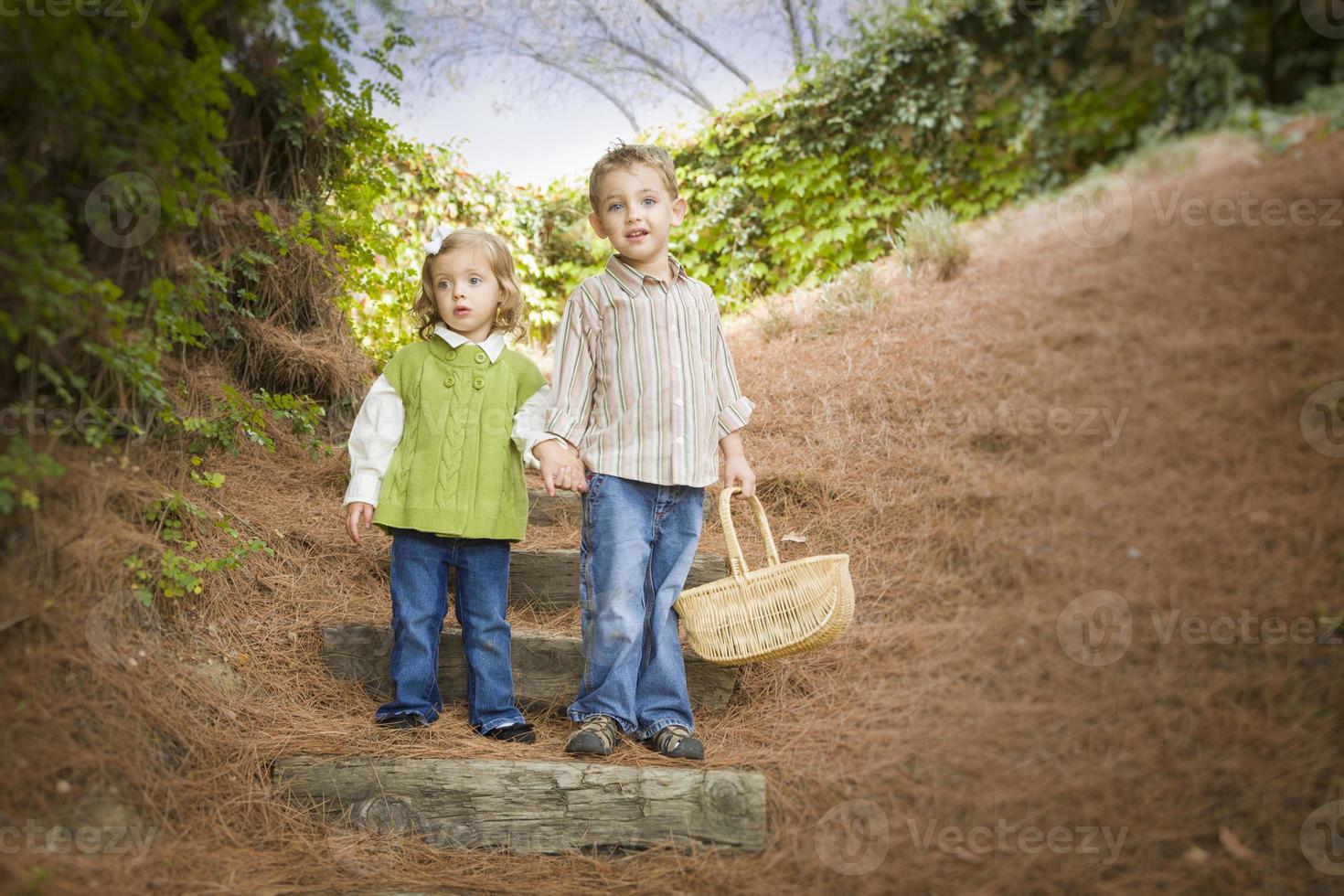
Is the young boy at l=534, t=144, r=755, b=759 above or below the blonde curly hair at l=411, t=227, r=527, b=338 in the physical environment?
below

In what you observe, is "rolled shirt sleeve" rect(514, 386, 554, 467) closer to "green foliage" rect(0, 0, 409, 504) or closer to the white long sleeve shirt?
the white long sleeve shirt

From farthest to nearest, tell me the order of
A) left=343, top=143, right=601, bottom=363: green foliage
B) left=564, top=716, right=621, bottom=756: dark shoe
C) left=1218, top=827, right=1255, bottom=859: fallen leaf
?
left=343, top=143, right=601, bottom=363: green foliage
left=564, top=716, right=621, bottom=756: dark shoe
left=1218, top=827, right=1255, bottom=859: fallen leaf

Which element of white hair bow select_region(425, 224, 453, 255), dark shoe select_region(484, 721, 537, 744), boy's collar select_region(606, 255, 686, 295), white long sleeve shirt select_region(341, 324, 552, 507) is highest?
white hair bow select_region(425, 224, 453, 255)

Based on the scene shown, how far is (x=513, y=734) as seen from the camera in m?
2.37

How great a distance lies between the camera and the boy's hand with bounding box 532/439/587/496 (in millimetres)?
2309

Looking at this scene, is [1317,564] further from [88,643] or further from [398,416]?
[88,643]

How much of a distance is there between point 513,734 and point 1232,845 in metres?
1.83

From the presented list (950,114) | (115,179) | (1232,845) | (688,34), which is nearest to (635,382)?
(115,179)

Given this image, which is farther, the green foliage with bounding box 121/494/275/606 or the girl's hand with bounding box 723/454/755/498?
the girl's hand with bounding box 723/454/755/498

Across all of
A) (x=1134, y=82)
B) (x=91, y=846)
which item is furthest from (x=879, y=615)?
(x=91, y=846)

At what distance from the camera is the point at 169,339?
7.43 feet

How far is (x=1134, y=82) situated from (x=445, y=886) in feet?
11.1

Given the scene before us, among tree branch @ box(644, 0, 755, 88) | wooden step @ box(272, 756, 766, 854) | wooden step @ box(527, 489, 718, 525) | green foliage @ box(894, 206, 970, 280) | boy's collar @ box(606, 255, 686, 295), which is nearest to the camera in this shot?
wooden step @ box(272, 756, 766, 854)

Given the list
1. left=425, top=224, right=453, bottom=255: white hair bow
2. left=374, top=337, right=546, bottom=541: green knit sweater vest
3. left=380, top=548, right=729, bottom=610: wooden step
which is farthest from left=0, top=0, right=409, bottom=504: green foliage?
left=380, top=548, right=729, bottom=610: wooden step
